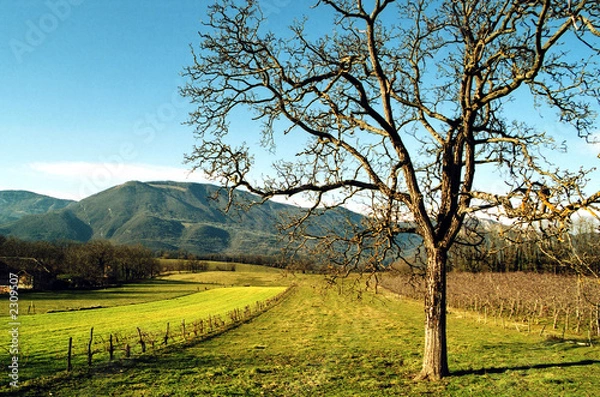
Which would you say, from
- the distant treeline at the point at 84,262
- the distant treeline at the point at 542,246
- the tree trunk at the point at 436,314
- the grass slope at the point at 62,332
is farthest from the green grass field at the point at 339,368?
the distant treeline at the point at 84,262

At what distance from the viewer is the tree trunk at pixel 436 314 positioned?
1110 cm

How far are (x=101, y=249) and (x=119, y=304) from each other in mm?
40455

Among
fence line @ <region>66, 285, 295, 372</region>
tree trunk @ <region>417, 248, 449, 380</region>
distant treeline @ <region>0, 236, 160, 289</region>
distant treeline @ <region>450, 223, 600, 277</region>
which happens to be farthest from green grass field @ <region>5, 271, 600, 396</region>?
distant treeline @ <region>0, 236, 160, 289</region>

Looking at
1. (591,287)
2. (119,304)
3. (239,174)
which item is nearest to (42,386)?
(239,174)

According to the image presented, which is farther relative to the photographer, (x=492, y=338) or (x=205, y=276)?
(x=205, y=276)

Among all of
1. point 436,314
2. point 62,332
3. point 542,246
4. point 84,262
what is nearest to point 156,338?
point 62,332

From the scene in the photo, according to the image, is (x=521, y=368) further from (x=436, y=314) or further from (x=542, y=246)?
(x=542, y=246)

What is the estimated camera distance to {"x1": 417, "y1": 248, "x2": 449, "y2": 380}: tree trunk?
1110 cm

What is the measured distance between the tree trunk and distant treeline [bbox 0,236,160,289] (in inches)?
2834

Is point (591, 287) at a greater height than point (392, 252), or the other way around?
point (392, 252)

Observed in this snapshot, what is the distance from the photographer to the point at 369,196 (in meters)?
11.2

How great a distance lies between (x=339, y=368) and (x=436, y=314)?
17.4 ft

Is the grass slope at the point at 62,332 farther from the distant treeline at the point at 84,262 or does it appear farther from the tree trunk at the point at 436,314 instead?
the distant treeline at the point at 84,262

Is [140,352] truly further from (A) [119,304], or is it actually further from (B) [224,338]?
(A) [119,304]
